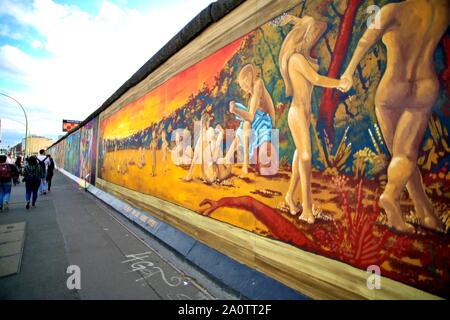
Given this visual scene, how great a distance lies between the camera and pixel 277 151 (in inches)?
116

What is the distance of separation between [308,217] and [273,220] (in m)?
0.53

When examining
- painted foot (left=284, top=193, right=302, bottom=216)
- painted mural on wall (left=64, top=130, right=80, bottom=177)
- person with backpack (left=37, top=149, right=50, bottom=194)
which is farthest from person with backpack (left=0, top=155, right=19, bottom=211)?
painted mural on wall (left=64, top=130, right=80, bottom=177)

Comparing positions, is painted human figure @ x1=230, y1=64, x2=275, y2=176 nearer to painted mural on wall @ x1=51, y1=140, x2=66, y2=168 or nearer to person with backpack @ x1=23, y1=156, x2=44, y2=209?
person with backpack @ x1=23, y1=156, x2=44, y2=209

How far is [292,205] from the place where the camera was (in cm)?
271

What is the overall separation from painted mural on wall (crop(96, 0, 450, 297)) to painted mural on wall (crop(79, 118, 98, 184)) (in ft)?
39.8

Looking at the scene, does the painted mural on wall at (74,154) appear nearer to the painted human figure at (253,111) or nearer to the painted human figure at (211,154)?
the painted human figure at (211,154)

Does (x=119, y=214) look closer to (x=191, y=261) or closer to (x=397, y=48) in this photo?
(x=191, y=261)

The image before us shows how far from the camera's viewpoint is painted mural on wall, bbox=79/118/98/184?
13.8 metres

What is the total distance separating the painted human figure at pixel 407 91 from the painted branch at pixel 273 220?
94 centimetres

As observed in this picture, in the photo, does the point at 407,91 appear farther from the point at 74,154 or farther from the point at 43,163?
the point at 74,154

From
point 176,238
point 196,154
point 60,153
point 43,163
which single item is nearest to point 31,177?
point 43,163

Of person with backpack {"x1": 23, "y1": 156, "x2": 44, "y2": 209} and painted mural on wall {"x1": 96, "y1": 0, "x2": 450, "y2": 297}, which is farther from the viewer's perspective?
person with backpack {"x1": 23, "y1": 156, "x2": 44, "y2": 209}

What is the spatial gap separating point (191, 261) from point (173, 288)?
2.57 ft
